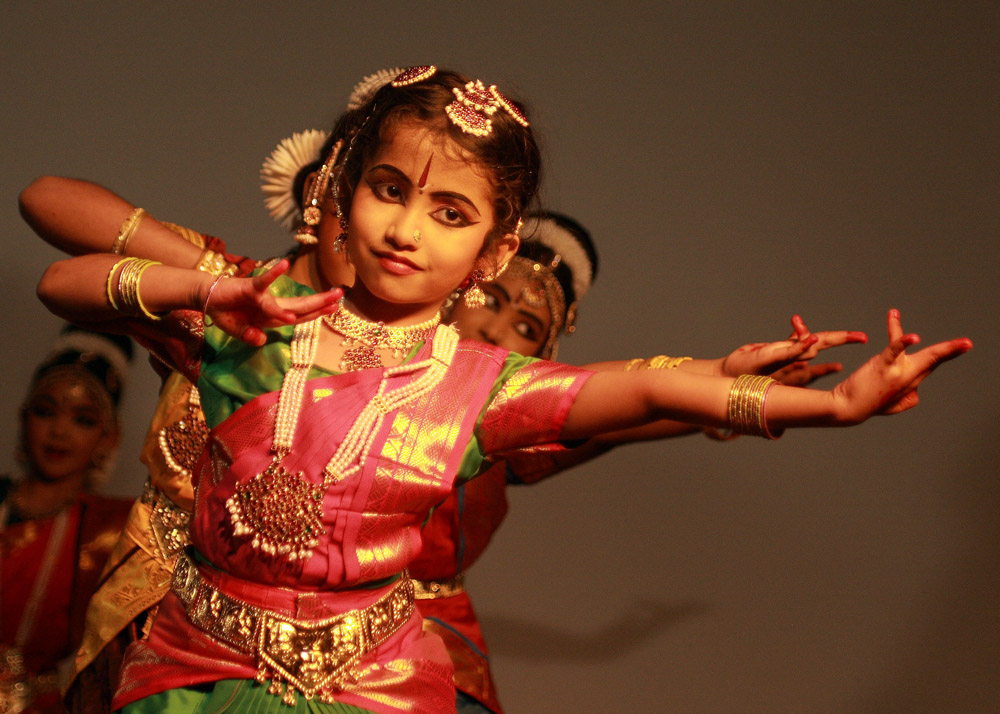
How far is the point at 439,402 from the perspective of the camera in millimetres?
1244

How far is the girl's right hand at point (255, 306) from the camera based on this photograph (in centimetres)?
110

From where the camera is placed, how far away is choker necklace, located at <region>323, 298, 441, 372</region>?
126cm

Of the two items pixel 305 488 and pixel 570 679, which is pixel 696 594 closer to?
pixel 570 679

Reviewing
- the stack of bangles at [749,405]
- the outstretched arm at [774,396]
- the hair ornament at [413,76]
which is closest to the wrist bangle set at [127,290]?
the hair ornament at [413,76]

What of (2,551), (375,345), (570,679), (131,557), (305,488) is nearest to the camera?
(305,488)

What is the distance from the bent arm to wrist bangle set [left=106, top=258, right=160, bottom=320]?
0.37 m

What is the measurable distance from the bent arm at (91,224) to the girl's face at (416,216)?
1.42 ft

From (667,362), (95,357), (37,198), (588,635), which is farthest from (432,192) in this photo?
(588,635)

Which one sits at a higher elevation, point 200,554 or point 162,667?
point 200,554

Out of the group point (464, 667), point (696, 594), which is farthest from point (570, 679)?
point (464, 667)

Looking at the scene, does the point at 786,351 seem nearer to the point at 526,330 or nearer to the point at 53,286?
the point at 53,286

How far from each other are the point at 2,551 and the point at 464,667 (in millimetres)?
1048

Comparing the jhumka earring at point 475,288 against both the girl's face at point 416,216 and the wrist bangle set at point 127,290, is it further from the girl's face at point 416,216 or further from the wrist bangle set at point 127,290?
the wrist bangle set at point 127,290

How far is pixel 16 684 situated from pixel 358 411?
140 cm
